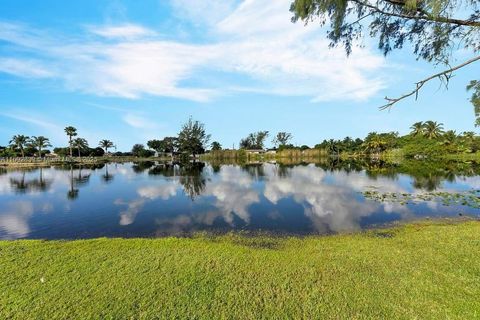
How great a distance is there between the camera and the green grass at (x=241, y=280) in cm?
442

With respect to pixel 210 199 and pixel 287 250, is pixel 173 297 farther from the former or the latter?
pixel 210 199

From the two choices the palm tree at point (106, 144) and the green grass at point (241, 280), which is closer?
the green grass at point (241, 280)

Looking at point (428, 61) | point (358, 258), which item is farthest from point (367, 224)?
point (428, 61)

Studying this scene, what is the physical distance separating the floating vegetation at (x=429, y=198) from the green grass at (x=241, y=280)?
29.7 ft

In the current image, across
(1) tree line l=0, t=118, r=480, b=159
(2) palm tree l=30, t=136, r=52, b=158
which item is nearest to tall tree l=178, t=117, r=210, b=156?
(1) tree line l=0, t=118, r=480, b=159

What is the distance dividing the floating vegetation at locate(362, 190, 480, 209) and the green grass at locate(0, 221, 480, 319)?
9.06 m

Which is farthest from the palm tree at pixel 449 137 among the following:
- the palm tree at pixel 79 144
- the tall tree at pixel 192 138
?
the palm tree at pixel 79 144

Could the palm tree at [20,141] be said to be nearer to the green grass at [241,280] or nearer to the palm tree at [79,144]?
the palm tree at [79,144]

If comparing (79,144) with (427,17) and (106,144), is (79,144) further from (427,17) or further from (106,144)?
(427,17)

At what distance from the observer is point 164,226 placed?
11.4 meters

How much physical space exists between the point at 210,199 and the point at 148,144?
358 ft

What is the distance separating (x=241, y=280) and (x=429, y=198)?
1635 cm

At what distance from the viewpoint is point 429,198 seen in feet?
56.2

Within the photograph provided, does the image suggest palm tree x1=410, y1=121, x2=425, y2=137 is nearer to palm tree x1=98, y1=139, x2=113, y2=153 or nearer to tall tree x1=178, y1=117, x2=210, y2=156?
tall tree x1=178, y1=117, x2=210, y2=156
